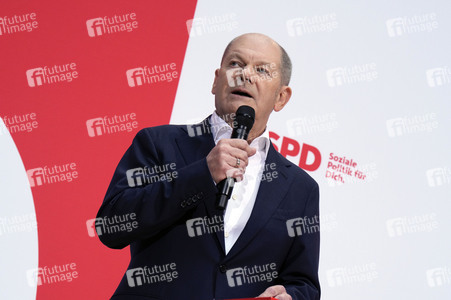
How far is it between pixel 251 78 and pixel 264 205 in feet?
1.58

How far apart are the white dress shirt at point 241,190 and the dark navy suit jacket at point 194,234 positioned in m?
0.04

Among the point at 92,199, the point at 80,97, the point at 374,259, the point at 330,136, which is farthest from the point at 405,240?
the point at 80,97

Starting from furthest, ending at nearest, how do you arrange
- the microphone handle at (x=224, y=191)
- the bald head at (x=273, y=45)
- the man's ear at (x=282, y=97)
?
the man's ear at (x=282, y=97), the bald head at (x=273, y=45), the microphone handle at (x=224, y=191)

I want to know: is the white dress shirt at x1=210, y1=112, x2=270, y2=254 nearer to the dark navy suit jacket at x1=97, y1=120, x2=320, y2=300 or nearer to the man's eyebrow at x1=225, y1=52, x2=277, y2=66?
the dark navy suit jacket at x1=97, y1=120, x2=320, y2=300

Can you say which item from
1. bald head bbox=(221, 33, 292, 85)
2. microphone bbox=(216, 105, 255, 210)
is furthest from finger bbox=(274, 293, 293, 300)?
bald head bbox=(221, 33, 292, 85)

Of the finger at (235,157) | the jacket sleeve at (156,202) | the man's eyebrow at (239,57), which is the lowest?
the jacket sleeve at (156,202)

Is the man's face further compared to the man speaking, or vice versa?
the man's face

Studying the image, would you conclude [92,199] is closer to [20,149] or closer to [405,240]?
[20,149]

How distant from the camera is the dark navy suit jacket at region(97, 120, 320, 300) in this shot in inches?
71.0

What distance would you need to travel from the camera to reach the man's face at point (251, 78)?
7.22ft

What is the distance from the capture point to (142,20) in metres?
3.60

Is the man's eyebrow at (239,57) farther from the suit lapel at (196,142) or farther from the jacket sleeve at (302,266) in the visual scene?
the jacket sleeve at (302,266)

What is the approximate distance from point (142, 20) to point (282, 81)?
149 cm

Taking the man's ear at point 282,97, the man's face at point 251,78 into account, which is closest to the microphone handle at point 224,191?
the man's face at point 251,78
